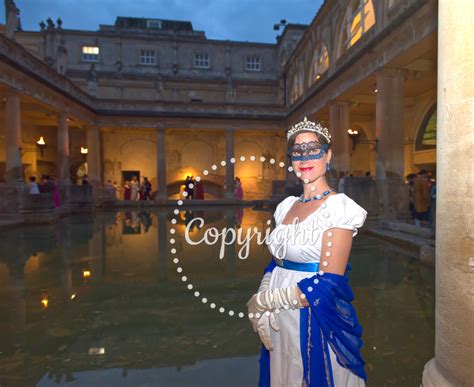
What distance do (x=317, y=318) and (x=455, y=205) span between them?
107 cm

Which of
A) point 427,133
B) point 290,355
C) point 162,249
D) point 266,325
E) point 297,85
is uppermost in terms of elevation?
point 297,85

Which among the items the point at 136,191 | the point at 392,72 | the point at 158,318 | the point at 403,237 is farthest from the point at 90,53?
the point at 158,318

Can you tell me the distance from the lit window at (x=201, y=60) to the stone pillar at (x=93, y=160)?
454 inches

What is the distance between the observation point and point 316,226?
175 cm

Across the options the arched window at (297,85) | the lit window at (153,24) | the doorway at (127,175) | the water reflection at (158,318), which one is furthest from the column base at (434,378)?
the lit window at (153,24)

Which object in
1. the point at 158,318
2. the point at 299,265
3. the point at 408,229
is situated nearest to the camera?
the point at 299,265

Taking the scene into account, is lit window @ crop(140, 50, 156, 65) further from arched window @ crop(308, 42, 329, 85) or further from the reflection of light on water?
the reflection of light on water

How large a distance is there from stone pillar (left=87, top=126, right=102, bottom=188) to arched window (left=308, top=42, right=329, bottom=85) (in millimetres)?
14122

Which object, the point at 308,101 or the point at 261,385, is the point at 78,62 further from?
the point at 261,385

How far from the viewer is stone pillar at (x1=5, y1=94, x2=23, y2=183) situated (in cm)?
1323

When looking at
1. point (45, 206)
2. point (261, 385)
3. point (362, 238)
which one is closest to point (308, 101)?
point (362, 238)

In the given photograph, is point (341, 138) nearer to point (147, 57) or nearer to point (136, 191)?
point (136, 191)

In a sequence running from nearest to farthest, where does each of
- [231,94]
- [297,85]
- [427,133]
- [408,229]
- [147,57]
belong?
[408,229], [427,133], [297,85], [231,94], [147,57]

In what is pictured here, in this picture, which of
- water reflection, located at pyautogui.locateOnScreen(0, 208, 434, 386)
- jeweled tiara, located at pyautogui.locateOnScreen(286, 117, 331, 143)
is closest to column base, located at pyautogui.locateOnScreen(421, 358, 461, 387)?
water reflection, located at pyautogui.locateOnScreen(0, 208, 434, 386)
